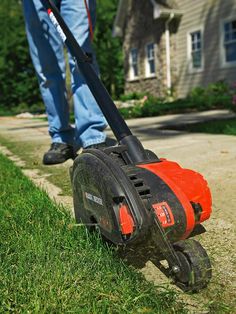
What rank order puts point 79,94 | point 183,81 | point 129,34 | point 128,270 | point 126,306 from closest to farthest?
point 126,306 → point 128,270 → point 79,94 → point 183,81 → point 129,34

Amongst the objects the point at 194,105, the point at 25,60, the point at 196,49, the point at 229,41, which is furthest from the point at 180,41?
the point at 25,60

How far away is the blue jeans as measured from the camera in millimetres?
2762

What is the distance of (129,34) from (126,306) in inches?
711

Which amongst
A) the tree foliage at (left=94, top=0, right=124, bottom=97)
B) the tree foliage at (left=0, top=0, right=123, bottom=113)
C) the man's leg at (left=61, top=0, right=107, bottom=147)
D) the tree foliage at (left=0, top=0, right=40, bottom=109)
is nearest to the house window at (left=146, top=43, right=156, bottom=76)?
the tree foliage at (left=94, top=0, right=124, bottom=97)

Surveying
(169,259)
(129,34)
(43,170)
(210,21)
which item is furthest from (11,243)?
(129,34)

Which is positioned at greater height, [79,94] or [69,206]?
[79,94]

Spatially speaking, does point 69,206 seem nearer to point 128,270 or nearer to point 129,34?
point 128,270

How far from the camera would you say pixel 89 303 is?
109 cm

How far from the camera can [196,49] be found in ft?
46.2

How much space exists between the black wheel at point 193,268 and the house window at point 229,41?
12.1m

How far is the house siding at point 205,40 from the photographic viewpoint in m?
12.6

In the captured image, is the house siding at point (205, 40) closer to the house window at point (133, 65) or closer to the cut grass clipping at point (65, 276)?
the house window at point (133, 65)

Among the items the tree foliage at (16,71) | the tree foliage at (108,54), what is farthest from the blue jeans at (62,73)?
the tree foliage at (16,71)

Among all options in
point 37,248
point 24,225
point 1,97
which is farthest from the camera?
point 1,97
